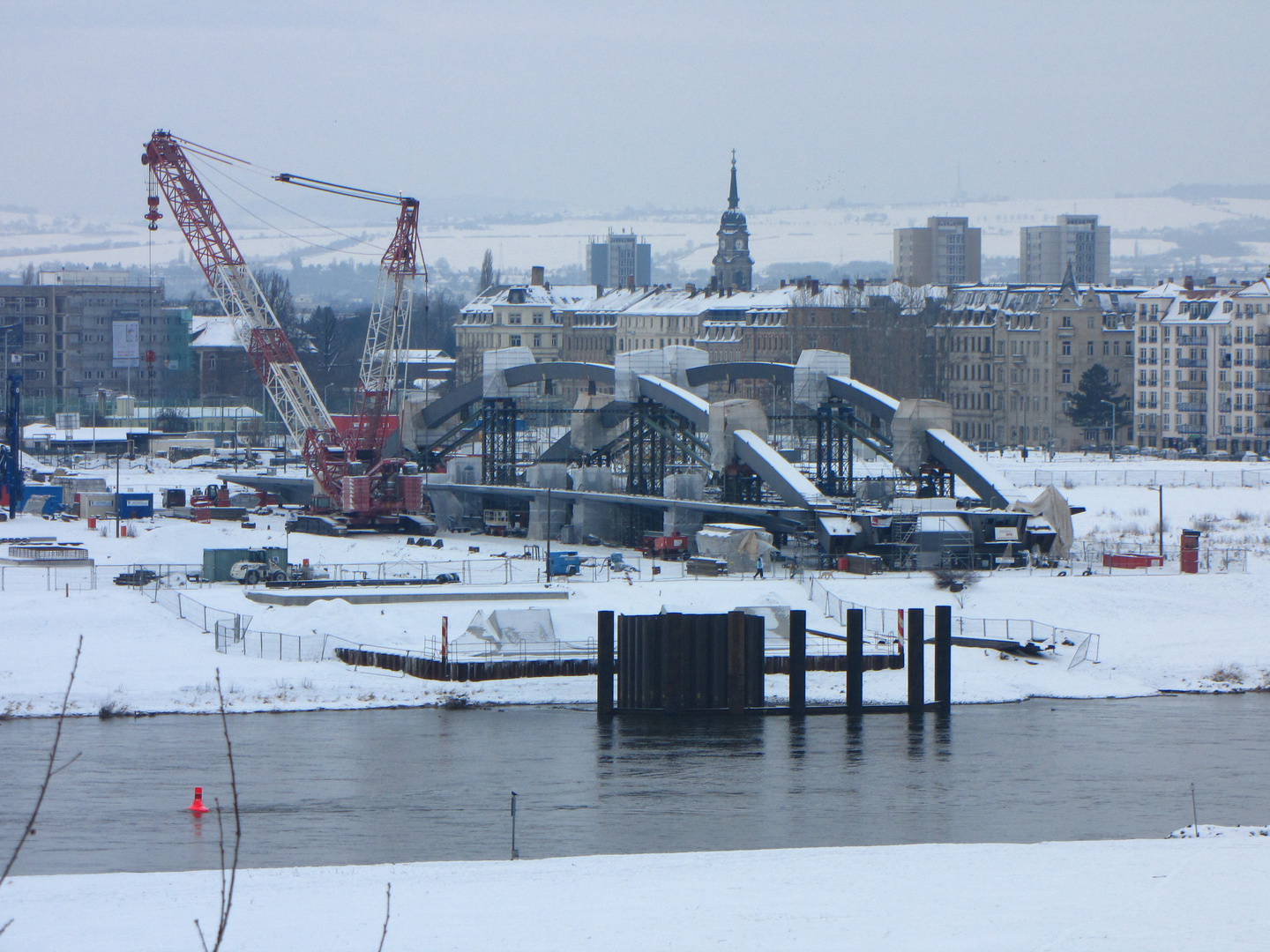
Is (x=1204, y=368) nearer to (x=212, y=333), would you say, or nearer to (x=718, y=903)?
(x=212, y=333)

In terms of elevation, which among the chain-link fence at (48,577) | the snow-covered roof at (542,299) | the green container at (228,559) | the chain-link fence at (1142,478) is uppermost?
the snow-covered roof at (542,299)

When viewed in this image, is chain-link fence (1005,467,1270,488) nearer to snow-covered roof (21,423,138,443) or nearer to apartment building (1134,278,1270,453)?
apartment building (1134,278,1270,453)

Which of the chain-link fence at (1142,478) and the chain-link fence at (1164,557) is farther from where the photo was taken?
the chain-link fence at (1142,478)

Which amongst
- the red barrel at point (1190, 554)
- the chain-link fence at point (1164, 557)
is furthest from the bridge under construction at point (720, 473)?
the red barrel at point (1190, 554)

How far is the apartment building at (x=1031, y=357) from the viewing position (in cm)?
13175

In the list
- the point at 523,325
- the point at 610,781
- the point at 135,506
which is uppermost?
the point at 523,325

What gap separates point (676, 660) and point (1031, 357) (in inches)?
3865

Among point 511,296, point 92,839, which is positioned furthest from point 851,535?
point 511,296

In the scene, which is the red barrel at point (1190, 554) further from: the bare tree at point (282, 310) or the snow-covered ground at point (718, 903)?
the bare tree at point (282, 310)

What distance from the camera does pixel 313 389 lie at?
75.8m

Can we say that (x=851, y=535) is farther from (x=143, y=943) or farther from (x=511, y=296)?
(x=511, y=296)

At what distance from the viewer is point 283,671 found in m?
42.3

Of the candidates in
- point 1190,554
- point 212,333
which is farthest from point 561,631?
point 212,333

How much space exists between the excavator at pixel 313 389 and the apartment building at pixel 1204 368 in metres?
57.2
